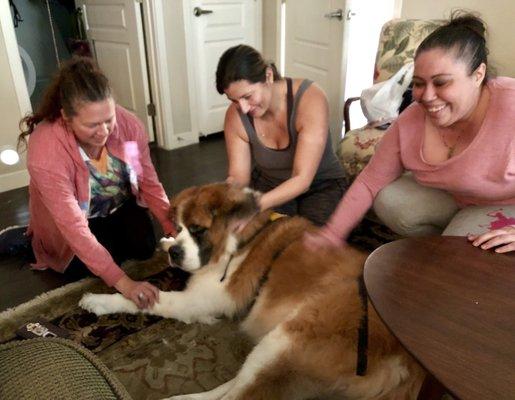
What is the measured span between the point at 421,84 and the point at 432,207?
2.02 feet

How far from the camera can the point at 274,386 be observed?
1.16 meters

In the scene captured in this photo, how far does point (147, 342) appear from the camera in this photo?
1.64 m

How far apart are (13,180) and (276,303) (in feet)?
8.66

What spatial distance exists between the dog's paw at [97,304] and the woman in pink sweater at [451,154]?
0.93 m

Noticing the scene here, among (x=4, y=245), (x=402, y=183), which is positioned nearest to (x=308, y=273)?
(x=402, y=183)

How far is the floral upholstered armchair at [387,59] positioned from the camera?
2562 mm

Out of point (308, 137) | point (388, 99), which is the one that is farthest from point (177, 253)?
point (388, 99)

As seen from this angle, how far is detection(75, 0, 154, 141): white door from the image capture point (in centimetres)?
363

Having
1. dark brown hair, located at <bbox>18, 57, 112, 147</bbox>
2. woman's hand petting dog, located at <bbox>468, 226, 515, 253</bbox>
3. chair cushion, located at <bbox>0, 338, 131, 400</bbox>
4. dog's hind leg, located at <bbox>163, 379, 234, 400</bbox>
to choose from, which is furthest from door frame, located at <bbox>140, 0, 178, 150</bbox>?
woman's hand petting dog, located at <bbox>468, 226, 515, 253</bbox>

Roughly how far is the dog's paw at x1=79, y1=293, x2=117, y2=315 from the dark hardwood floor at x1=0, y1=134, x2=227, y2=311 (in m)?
0.32

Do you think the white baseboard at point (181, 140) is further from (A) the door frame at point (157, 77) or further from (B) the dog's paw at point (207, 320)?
(B) the dog's paw at point (207, 320)

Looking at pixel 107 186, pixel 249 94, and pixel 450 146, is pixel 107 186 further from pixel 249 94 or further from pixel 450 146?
pixel 450 146

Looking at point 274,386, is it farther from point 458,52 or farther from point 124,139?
point 124,139

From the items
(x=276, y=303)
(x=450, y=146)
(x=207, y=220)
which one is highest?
(x=450, y=146)
